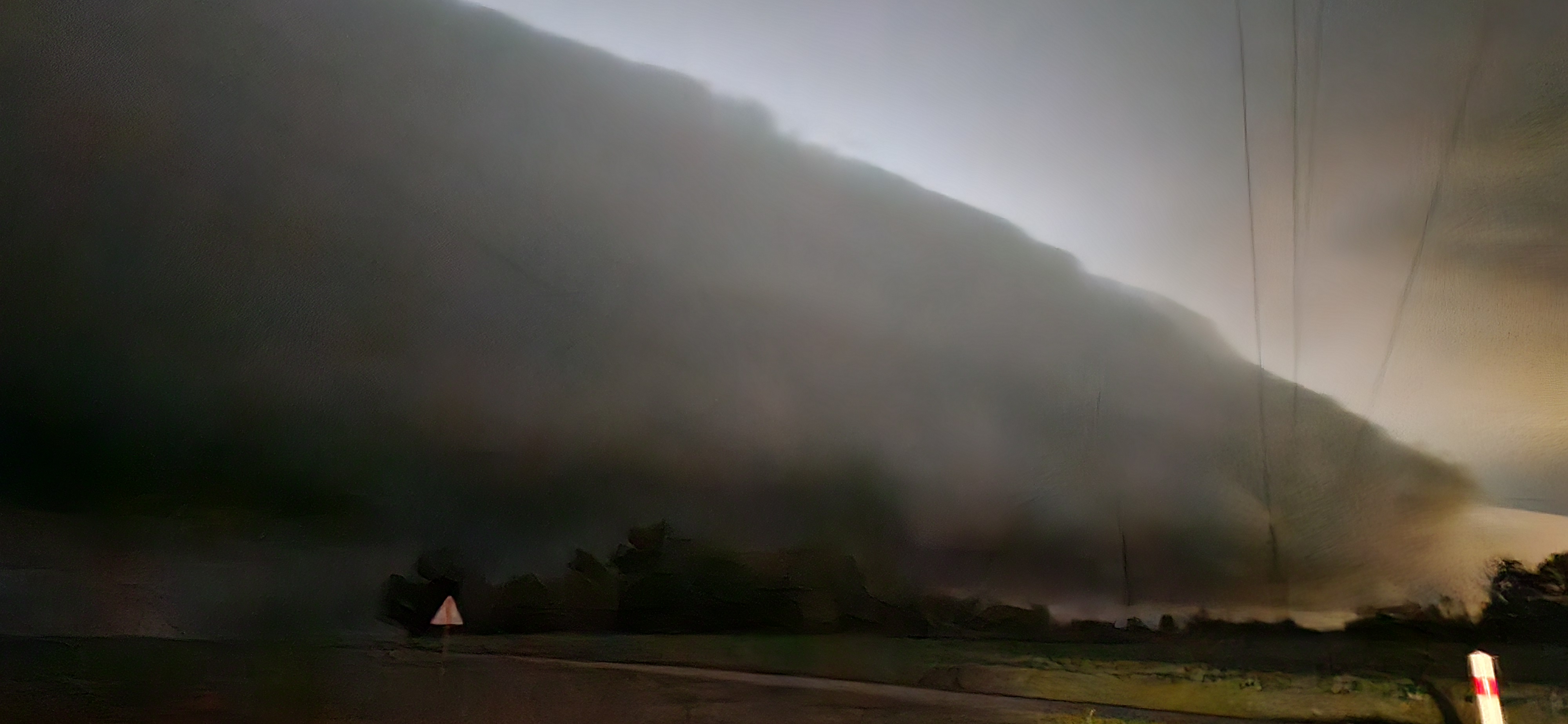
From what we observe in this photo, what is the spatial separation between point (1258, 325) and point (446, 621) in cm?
321

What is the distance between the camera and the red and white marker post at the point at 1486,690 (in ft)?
8.86

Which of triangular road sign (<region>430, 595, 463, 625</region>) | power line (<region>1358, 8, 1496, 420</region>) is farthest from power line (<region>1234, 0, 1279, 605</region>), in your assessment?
triangular road sign (<region>430, 595, 463, 625</region>)

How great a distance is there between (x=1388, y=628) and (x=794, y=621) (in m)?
2.06

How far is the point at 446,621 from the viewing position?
3.26 m

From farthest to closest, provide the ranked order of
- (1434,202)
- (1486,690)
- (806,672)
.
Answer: (806,672)
(1434,202)
(1486,690)

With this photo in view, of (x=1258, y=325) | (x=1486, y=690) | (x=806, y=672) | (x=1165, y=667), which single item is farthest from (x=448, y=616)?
(x=1486, y=690)

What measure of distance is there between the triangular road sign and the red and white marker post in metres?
3.48

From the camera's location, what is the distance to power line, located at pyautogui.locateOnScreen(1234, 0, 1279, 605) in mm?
3010

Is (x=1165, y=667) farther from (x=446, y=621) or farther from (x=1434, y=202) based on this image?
(x=446, y=621)

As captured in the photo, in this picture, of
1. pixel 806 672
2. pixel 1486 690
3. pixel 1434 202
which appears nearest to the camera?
pixel 1486 690

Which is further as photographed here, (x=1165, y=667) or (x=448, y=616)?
(x=448, y=616)

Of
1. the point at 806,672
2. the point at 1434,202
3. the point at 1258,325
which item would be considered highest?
the point at 1434,202

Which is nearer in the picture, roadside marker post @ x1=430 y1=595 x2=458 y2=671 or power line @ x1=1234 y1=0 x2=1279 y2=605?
power line @ x1=1234 y1=0 x2=1279 y2=605

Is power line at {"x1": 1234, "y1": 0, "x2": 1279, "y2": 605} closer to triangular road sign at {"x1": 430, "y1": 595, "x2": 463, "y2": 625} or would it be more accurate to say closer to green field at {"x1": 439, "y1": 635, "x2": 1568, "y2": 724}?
green field at {"x1": 439, "y1": 635, "x2": 1568, "y2": 724}
